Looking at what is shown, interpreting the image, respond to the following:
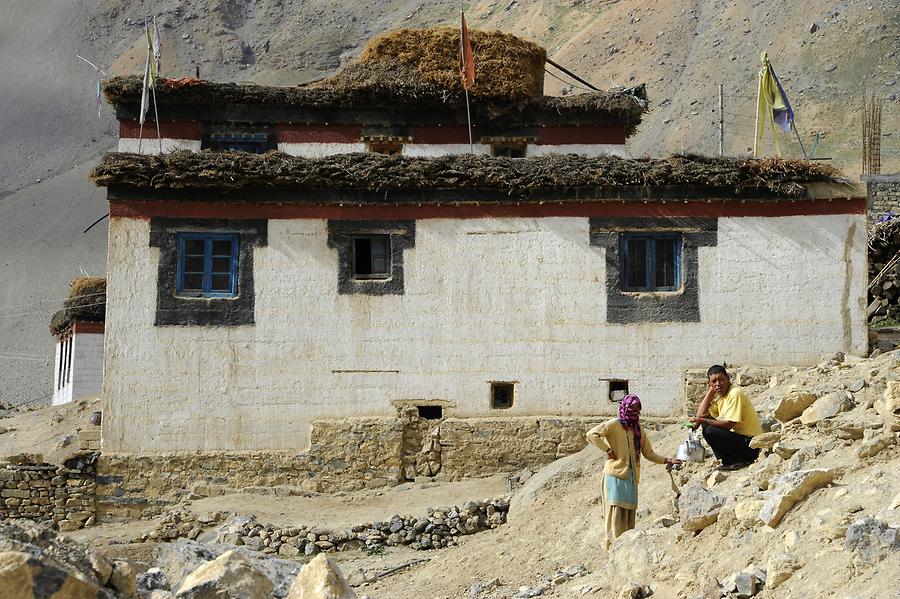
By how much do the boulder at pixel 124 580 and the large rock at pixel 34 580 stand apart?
0.42m

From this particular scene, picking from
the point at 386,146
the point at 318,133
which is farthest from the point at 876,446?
the point at 318,133

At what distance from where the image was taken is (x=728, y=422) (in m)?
11.5

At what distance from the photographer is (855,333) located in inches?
688

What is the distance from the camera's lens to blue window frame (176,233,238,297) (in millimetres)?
17562

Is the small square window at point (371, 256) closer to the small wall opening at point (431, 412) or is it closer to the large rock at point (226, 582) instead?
the small wall opening at point (431, 412)

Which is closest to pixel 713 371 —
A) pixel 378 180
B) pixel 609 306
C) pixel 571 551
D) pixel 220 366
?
pixel 571 551

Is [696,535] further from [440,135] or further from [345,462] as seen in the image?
[440,135]

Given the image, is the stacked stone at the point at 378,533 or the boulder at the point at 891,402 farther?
the stacked stone at the point at 378,533

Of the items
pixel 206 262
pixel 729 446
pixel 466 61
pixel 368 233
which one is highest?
pixel 466 61

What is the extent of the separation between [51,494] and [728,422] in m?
10.4

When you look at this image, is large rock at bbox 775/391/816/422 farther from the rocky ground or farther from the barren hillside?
the barren hillside

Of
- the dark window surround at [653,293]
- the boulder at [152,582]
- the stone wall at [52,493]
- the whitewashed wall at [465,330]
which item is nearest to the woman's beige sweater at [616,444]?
the boulder at [152,582]

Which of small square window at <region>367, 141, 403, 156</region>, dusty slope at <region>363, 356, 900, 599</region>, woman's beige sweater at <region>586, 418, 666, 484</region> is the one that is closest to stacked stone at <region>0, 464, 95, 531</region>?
dusty slope at <region>363, 356, 900, 599</region>

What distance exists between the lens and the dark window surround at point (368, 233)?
690 inches
